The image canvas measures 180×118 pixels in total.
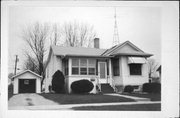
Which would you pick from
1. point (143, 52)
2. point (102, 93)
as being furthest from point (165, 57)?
point (102, 93)

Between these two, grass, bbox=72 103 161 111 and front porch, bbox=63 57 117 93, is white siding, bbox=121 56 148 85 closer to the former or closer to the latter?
front porch, bbox=63 57 117 93

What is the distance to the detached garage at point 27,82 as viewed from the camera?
8.27 m

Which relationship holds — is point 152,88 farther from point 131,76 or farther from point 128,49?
point 128,49

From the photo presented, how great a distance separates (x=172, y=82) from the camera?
791 cm

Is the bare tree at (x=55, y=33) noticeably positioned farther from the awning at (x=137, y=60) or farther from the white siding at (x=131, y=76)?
the awning at (x=137, y=60)

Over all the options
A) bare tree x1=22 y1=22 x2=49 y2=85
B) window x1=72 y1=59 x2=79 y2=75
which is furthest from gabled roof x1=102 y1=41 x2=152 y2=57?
bare tree x1=22 y1=22 x2=49 y2=85

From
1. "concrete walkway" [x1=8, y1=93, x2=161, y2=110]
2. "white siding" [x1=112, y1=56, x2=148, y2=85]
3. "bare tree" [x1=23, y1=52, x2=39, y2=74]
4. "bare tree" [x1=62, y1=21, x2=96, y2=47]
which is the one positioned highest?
"bare tree" [x1=62, y1=21, x2=96, y2=47]

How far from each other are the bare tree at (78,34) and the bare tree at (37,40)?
544mm

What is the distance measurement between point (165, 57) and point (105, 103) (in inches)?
78.2

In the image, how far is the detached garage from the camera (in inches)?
326

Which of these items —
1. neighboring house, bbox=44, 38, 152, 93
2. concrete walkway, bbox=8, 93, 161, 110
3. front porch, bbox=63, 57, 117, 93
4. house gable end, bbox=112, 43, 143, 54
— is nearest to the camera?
concrete walkway, bbox=8, 93, 161, 110

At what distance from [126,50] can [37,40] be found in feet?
7.95

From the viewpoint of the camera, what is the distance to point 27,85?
27.2ft

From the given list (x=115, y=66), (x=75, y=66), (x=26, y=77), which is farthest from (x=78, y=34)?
(x=26, y=77)
